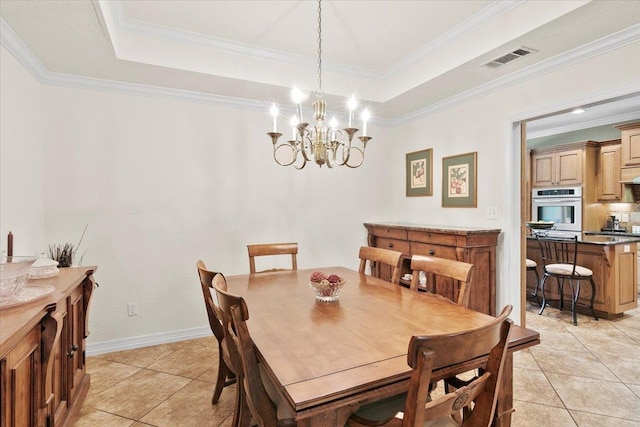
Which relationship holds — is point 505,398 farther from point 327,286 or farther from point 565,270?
point 565,270

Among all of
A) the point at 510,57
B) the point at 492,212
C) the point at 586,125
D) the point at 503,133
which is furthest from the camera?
the point at 586,125

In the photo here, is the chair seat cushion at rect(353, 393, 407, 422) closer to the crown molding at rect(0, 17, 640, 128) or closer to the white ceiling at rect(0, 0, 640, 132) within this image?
the white ceiling at rect(0, 0, 640, 132)

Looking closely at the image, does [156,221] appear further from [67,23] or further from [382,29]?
[382,29]

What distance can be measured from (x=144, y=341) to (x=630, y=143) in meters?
6.82

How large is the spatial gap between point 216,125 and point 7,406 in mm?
2809

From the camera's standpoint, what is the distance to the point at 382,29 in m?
2.71

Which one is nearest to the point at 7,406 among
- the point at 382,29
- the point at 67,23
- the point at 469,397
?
the point at 469,397

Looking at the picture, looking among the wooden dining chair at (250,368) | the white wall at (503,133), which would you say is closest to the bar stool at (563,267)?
the white wall at (503,133)

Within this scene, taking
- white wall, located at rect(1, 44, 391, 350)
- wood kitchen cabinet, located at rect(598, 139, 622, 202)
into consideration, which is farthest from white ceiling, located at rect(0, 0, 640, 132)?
wood kitchen cabinet, located at rect(598, 139, 622, 202)

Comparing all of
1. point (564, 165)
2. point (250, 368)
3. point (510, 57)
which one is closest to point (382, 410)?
point (250, 368)

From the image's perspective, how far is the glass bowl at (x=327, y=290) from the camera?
189cm

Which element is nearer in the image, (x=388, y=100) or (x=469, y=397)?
(x=469, y=397)

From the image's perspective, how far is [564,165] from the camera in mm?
5820

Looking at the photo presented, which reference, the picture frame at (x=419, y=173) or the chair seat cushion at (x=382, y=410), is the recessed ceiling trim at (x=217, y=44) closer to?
the picture frame at (x=419, y=173)
